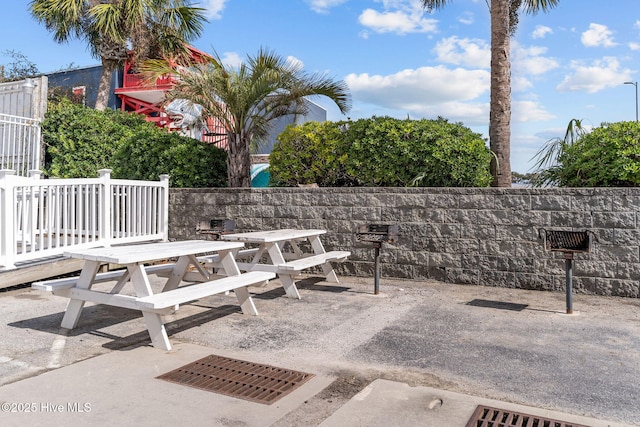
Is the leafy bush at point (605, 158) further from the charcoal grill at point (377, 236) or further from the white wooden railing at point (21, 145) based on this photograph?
the white wooden railing at point (21, 145)

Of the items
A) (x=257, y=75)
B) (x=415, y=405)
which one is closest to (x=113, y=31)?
(x=257, y=75)

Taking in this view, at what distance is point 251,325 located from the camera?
4695mm

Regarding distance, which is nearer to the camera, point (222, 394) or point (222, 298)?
point (222, 394)

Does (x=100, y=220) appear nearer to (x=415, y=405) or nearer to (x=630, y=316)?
(x=415, y=405)

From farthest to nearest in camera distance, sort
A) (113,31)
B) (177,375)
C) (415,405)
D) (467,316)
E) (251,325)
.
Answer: (113,31)
(467,316)
(251,325)
(177,375)
(415,405)

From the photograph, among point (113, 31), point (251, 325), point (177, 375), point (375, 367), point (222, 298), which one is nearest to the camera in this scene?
point (177, 375)

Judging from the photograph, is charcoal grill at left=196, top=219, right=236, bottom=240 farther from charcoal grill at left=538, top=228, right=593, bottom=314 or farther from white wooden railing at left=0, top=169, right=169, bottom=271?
charcoal grill at left=538, top=228, right=593, bottom=314

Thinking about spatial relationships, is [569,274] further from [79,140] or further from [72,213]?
[79,140]

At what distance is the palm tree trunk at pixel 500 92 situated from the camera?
788 cm

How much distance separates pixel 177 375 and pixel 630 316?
464 centimetres

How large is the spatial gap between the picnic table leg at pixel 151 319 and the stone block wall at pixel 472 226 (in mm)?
3918

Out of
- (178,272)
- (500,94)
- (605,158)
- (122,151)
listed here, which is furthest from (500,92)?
(122,151)

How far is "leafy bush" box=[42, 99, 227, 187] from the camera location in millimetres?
9039

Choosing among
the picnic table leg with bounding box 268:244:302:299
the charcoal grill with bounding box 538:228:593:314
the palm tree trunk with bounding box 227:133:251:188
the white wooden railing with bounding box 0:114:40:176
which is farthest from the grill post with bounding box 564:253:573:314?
the white wooden railing with bounding box 0:114:40:176
